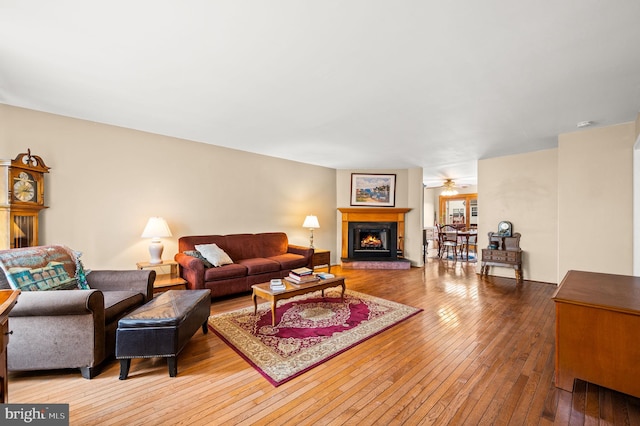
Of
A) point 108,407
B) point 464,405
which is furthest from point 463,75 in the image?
A: point 108,407

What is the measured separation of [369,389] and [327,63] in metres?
2.49

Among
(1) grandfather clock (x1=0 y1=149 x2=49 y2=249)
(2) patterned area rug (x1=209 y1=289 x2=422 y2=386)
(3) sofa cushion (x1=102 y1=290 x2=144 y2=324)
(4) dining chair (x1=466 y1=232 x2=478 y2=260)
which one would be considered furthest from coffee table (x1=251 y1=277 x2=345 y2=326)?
(4) dining chair (x1=466 y1=232 x2=478 y2=260)

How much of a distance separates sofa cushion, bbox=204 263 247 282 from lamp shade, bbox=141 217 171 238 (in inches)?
30.3

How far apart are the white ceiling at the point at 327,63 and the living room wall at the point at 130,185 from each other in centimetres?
30

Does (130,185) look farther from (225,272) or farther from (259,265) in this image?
(259,265)

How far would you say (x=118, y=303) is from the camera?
235 centimetres

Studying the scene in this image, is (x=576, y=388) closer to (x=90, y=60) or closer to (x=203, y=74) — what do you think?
(x=203, y=74)

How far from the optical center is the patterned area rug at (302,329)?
7.41ft

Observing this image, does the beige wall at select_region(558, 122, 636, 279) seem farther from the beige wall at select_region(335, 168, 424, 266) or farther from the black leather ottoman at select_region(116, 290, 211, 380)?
the black leather ottoman at select_region(116, 290, 211, 380)

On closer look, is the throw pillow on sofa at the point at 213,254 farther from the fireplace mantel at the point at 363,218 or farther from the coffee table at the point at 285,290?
the fireplace mantel at the point at 363,218

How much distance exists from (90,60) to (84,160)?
1.88 m

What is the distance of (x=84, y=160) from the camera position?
3438mm

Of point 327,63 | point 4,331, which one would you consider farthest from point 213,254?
point 327,63

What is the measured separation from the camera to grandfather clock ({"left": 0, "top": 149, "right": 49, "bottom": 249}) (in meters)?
2.69
